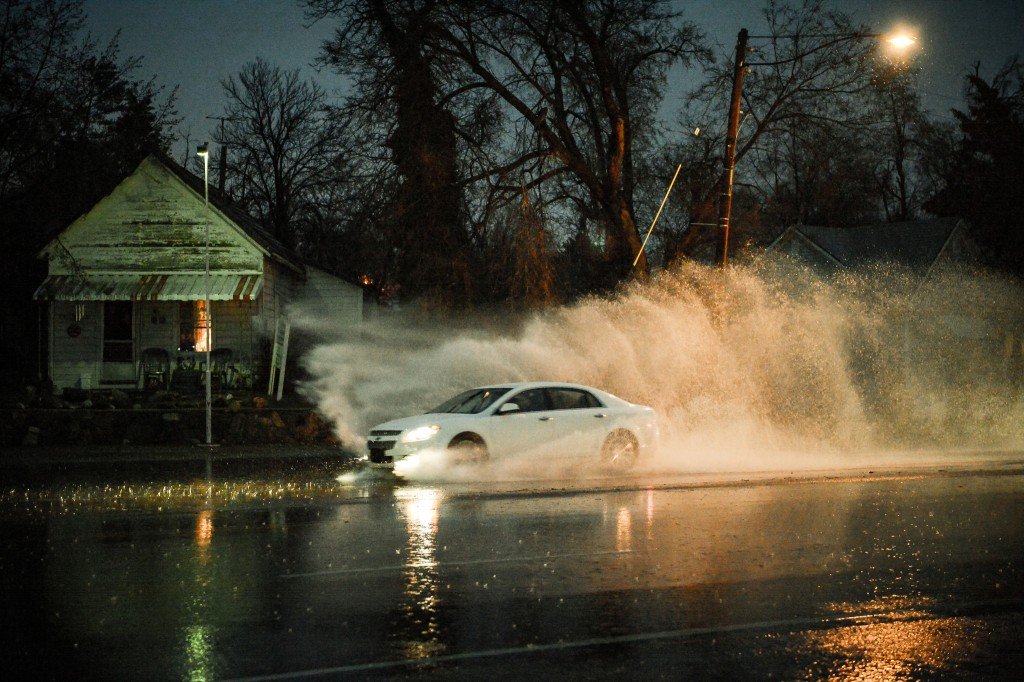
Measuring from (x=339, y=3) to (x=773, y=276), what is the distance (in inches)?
1015

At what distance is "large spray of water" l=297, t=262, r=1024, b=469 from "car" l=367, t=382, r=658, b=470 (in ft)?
6.73

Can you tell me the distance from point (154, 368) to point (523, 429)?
669 inches

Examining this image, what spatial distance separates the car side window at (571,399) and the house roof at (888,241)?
90.3ft

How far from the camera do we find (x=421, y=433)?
14.9 metres

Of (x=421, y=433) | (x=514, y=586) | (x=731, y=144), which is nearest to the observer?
(x=514, y=586)

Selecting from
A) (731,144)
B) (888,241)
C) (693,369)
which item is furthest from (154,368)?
(888,241)

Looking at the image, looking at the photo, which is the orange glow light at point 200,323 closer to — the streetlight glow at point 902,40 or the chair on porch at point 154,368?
the chair on porch at point 154,368

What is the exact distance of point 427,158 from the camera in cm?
2417

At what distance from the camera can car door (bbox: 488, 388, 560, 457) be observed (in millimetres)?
15266

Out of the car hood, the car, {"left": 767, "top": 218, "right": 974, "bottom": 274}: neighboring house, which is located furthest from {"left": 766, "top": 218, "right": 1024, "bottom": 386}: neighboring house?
the car hood

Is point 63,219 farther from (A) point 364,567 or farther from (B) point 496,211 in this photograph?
(A) point 364,567

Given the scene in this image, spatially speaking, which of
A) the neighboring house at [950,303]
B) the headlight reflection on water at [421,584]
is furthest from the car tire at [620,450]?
the neighboring house at [950,303]

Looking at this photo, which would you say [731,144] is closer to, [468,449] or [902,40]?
[902,40]

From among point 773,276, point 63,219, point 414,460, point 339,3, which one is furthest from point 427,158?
point 773,276
